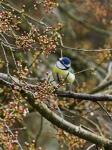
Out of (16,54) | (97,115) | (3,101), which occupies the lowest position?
(97,115)

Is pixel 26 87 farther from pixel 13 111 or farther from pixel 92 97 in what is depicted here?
pixel 92 97

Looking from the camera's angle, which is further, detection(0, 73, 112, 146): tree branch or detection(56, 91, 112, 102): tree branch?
detection(0, 73, 112, 146): tree branch

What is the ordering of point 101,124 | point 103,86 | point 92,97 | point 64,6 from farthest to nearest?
point 64,6 → point 101,124 → point 103,86 → point 92,97

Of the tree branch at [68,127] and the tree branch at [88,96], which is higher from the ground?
the tree branch at [88,96]

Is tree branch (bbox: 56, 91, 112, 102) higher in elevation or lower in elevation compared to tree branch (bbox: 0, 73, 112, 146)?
higher

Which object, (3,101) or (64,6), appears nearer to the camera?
(3,101)

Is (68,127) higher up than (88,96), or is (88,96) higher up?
(88,96)

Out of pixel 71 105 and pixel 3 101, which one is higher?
pixel 3 101

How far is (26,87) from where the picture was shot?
6.20m

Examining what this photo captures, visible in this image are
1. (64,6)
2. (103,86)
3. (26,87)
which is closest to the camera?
(26,87)

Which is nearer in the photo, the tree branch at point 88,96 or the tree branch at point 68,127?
the tree branch at point 88,96

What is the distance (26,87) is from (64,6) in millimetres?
8734

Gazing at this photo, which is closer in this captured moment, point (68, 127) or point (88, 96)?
point (88, 96)

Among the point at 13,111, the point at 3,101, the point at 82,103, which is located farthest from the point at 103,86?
the point at 13,111
